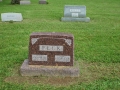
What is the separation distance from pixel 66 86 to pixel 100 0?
20415mm

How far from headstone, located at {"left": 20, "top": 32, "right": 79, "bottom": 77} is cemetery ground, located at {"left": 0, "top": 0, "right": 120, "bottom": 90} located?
0.13 meters

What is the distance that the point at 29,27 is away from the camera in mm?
10953

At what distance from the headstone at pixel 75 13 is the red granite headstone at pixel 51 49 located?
6.96 metres

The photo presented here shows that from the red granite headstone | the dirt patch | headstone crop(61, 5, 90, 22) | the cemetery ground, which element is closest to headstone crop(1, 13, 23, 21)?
the cemetery ground

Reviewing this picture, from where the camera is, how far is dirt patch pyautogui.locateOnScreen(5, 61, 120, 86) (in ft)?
17.7

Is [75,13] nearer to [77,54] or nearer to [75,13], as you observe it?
[75,13]

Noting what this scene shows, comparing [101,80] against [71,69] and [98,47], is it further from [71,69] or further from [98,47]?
[98,47]

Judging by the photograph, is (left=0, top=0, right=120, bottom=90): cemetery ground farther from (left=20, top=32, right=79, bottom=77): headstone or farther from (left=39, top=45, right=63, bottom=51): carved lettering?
(left=39, top=45, right=63, bottom=51): carved lettering

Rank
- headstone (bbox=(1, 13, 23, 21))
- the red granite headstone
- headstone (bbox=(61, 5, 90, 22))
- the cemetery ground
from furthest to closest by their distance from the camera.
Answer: headstone (bbox=(61, 5, 90, 22)) < headstone (bbox=(1, 13, 23, 21)) < the red granite headstone < the cemetery ground

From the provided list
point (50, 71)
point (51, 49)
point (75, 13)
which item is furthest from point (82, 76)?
point (75, 13)

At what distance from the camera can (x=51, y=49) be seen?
5594 millimetres

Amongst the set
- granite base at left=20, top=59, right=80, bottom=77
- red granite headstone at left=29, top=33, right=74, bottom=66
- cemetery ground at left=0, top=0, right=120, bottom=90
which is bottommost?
cemetery ground at left=0, top=0, right=120, bottom=90

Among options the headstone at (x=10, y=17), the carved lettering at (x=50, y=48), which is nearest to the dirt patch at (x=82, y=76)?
the carved lettering at (x=50, y=48)

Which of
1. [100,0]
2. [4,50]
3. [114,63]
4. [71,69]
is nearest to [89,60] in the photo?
[114,63]
